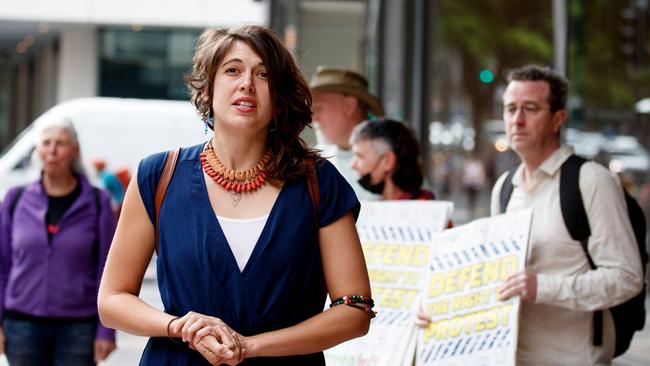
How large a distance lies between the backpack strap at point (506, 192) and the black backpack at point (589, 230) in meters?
0.40

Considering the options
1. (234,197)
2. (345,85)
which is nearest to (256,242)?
(234,197)

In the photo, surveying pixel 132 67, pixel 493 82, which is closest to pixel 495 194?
pixel 493 82

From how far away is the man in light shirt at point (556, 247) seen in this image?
3943 mm

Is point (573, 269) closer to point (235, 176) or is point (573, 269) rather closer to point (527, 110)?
point (527, 110)

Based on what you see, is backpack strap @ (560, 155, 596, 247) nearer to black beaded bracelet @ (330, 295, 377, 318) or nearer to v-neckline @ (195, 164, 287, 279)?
black beaded bracelet @ (330, 295, 377, 318)

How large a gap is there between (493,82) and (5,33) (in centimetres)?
1798

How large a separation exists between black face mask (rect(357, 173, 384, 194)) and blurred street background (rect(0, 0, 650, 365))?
2.98ft

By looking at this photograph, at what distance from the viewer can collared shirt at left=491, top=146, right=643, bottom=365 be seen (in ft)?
12.9

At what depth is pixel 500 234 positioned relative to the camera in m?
4.11

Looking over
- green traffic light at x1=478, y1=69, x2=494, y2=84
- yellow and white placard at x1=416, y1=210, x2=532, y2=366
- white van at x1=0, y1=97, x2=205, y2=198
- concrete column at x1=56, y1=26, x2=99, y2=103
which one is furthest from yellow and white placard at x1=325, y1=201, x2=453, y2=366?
concrete column at x1=56, y1=26, x2=99, y2=103

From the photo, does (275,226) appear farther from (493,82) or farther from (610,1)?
(493,82)

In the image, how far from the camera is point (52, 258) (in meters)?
5.53

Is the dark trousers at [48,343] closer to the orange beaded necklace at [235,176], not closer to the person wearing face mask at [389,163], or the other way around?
the person wearing face mask at [389,163]

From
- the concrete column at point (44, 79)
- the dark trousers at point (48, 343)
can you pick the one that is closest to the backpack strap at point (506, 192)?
the dark trousers at point (48, 343)
